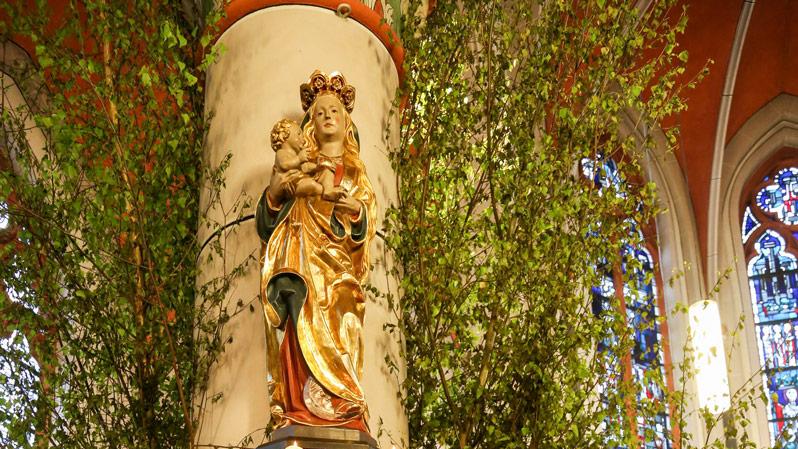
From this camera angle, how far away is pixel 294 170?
5168mm

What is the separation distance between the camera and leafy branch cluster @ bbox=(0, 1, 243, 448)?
18.9 feet

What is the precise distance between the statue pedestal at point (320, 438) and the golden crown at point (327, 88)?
151 cm

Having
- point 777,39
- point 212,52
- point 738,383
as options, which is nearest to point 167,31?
point 212,52

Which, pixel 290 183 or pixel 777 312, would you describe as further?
pixel 777 312

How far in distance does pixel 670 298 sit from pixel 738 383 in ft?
4.24

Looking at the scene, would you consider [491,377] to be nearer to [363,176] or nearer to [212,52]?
[363,176]

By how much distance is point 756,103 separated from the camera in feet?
46.2

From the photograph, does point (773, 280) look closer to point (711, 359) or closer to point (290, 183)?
point (711, 359)

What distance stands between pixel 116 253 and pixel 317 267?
55.0 inches

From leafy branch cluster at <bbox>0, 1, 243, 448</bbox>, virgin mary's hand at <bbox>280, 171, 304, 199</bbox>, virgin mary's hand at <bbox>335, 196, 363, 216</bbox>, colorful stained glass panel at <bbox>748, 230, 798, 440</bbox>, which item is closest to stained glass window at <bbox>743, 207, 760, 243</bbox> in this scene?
colorful stained glass panel at <bbox>748, 230, 798, 440</bbox>

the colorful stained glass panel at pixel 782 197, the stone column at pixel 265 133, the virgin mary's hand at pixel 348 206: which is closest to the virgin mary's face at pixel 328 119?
the virgin mary's hand at pixel 348 206

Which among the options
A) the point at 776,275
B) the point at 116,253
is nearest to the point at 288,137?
the point at 116,253

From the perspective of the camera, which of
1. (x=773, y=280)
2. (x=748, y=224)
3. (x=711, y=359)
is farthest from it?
(x=748, y=224)

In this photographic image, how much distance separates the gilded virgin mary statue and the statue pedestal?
0.05 meters
